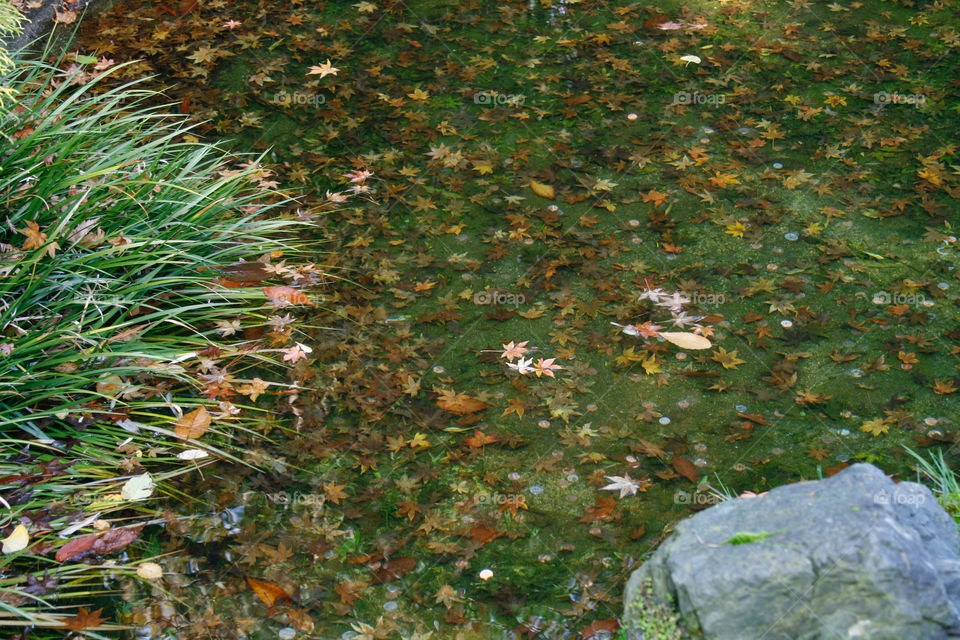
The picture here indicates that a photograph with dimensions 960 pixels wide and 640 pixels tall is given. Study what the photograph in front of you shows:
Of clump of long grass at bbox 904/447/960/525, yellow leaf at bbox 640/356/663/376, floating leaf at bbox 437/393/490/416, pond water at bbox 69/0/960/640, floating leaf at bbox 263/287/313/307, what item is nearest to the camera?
clump of long grass at bbox 904/447/960/525

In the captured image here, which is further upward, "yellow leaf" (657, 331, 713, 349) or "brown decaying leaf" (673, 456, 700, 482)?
"yellow leaf" (657, 331, 713, 349)

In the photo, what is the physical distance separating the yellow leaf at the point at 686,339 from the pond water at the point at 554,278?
35mm

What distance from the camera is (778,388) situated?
3.77 metres

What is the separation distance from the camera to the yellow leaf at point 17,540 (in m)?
2.94

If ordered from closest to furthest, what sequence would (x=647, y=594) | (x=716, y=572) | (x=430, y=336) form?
(x=716, y=572) < (x=647, y=594) < (x=430, y=336)

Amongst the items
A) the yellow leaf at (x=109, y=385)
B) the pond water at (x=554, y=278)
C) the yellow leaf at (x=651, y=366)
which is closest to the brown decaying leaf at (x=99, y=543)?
the pond water at (x=554, y=278)

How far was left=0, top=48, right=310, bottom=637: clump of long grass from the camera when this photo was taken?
3.15 metres

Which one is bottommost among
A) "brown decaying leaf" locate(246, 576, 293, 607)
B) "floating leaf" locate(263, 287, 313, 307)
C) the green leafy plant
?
"brown decaying leaf" locate(246, 576, 293, 607)

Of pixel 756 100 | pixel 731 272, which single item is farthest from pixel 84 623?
pixel 756 100

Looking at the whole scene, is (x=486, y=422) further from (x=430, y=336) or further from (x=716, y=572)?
(x=716, y=572)

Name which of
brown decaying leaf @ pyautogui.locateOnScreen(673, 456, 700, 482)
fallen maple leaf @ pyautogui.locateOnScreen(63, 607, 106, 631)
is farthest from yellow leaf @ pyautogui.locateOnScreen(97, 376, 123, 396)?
brown decaying leaf @ pyautogui.locateOnScreen(673, 456, 700, 482)

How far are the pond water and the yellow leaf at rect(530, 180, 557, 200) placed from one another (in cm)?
5

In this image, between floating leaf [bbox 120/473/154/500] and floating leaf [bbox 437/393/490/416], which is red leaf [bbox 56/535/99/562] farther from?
floating leaf [bbox 437/393/490/416]

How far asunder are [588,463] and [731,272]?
1.57 m
